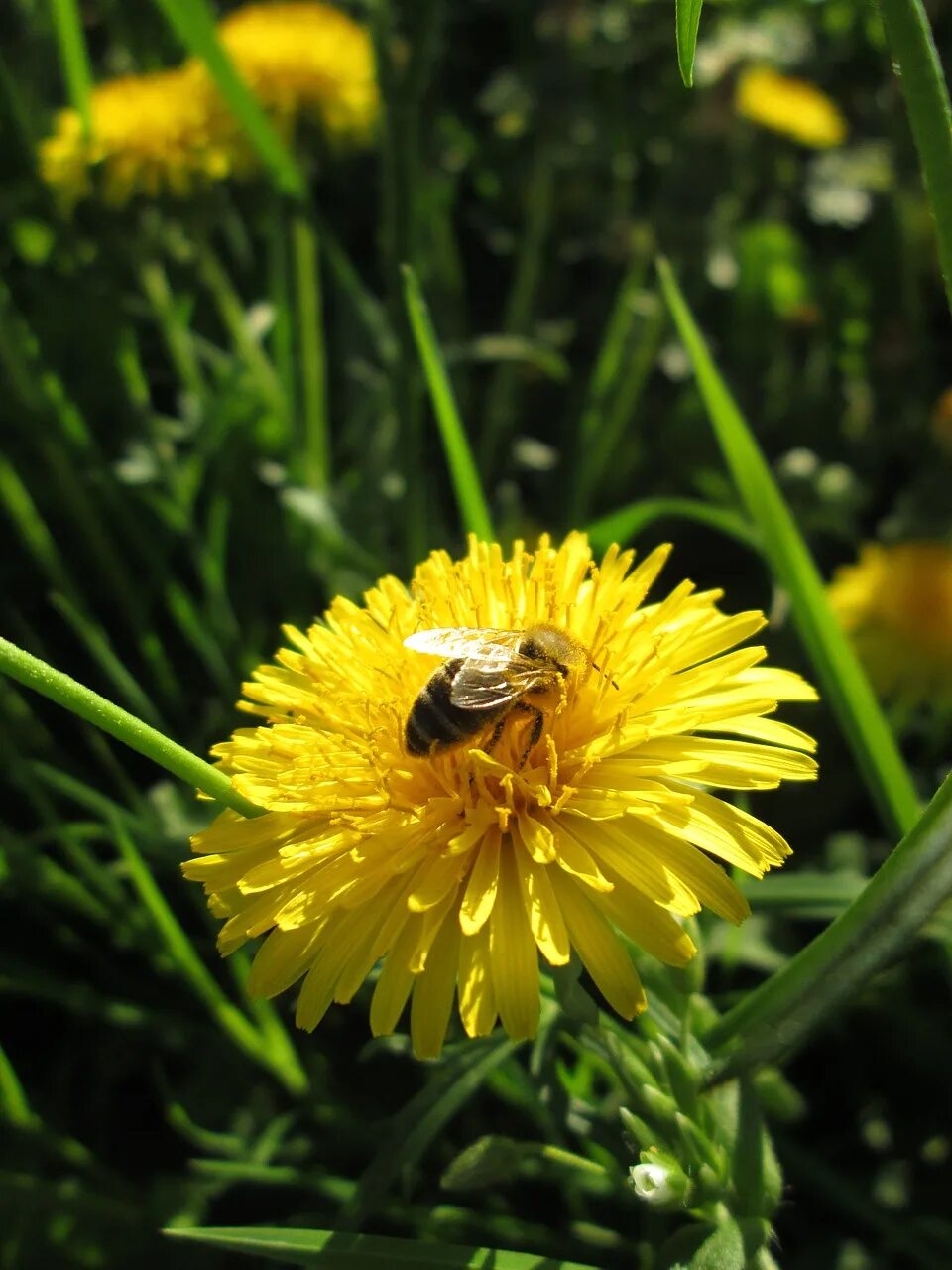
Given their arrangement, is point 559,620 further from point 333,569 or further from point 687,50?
point 333,569

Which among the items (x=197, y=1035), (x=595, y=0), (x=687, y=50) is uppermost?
(x=595, y=0)

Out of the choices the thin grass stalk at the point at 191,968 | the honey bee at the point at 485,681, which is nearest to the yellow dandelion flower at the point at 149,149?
the thin grass stalk at the point at 191,968

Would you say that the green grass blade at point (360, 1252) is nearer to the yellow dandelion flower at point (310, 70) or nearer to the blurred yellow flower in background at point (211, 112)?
the blurred yellow flower in background at point (211, 112)

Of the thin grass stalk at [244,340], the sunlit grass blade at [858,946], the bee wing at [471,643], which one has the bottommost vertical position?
the sunlit grass blade at [858,946]

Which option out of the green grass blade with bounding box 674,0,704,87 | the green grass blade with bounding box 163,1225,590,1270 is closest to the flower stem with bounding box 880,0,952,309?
the green grass blade with bounding box 674,0,704,87

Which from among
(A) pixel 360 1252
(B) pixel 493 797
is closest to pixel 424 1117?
(A) pixel 360 1252

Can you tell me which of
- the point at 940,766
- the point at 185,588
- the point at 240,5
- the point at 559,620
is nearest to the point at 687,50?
the point at 559,620

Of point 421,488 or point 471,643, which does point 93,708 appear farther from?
point 421,488
